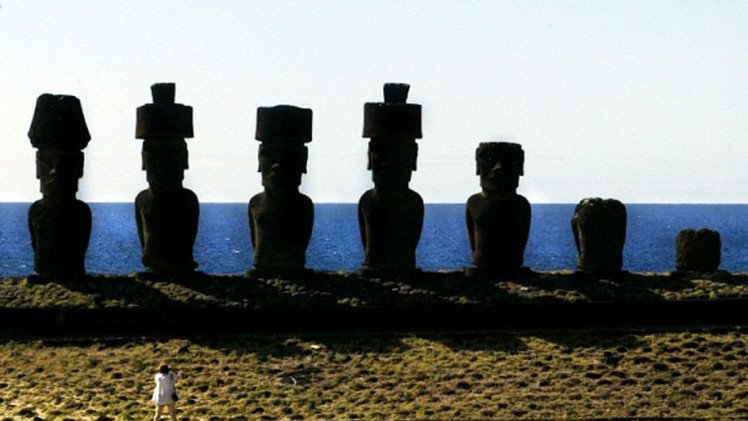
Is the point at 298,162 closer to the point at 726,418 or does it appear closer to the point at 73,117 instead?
the point at 73,117

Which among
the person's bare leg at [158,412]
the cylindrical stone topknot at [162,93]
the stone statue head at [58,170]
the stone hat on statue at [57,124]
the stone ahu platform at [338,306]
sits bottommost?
the person's bare leg at [158,412]

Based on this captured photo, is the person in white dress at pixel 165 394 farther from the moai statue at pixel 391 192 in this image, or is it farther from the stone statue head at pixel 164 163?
the moai statue at pixel 391 192

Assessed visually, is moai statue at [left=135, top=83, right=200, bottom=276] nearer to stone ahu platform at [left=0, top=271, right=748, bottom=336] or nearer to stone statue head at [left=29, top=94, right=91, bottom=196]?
stone ahu platform at [left=0, top=271, right=748, bottom=336]

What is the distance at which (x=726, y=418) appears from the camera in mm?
15781

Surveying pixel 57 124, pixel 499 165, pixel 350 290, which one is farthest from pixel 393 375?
pixel 57 124

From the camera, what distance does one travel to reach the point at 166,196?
22.1 meters

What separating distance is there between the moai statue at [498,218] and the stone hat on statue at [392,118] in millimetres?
1416

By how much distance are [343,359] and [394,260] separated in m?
4.13

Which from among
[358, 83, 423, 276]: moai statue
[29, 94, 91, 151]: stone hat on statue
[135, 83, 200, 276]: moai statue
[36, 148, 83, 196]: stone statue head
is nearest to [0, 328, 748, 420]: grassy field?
[135, 83, 200, 276]: moai statue

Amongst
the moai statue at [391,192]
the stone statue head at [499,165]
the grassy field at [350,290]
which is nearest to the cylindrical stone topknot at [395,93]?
the moai statue at [391,192]

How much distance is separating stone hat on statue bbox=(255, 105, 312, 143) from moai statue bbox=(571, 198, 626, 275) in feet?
17.2

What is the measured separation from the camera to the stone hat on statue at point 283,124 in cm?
2230

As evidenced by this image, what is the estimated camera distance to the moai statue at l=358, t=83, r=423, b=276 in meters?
22.4

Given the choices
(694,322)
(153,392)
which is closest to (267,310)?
(153,392)
